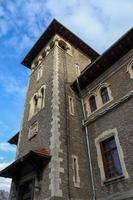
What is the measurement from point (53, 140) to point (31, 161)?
1434 millimetres

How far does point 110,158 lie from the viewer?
981 centimetres

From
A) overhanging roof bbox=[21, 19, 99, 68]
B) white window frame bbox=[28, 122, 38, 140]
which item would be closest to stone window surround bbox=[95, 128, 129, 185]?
white window frame bbox=[28, 122, 38, 140]

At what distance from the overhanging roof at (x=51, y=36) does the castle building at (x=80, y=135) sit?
466 centimetres

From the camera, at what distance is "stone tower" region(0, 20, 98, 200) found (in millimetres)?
9102

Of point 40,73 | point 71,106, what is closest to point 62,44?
point 40,73

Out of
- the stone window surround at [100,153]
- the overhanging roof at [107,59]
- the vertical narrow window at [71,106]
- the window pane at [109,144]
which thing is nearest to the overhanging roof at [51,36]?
the overhanging roof at [107,59]

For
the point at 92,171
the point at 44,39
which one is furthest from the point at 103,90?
the point at 44,39

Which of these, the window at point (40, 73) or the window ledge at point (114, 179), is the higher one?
the window at point (40, 73)

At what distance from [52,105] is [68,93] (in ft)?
6.35

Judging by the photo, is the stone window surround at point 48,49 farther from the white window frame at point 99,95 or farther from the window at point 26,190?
the window at point 26,190

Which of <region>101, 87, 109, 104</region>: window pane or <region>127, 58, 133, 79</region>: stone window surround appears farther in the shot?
<region>101, 87, 109, 104</region>: window pane

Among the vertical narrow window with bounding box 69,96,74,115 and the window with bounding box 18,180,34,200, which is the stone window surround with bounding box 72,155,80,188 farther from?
the vertical narrow window with bounding box 69,96,74,115

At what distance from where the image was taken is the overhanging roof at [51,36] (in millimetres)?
18734

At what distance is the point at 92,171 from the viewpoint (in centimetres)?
1014
